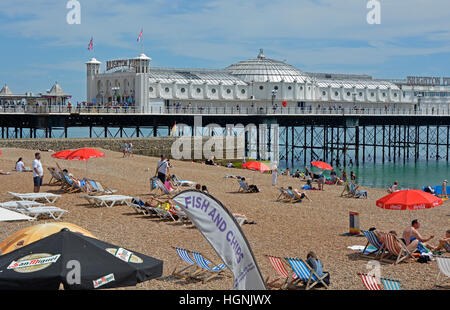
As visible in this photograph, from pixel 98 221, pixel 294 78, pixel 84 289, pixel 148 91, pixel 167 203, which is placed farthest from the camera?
pixel 294 78

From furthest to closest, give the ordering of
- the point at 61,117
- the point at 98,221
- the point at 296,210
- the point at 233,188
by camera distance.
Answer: the point at 61,117, the point at 233,188, the point at 296,210, the point at 98,221

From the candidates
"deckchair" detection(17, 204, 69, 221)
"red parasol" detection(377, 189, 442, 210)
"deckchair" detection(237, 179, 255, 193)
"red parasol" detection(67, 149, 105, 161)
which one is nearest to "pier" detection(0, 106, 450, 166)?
"red parasol" detection(67, 149, 105, 161)

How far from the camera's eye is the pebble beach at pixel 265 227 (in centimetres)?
920

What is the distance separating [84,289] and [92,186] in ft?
33.5

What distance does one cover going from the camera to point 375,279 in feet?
26.3

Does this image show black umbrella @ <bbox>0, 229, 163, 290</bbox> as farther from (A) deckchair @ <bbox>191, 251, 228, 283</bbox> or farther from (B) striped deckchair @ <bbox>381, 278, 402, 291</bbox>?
(B) striped deckchair @ <bbox>381, 278, 402, 291</bbox>

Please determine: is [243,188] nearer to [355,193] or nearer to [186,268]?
[355,193]

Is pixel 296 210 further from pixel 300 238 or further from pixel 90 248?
pixel 90 248

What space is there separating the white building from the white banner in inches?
1475

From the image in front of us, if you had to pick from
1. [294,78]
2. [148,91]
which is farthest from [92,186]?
[294,78]

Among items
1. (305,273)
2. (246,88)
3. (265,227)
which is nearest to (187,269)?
(305,273)

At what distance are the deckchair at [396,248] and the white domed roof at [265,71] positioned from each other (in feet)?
149

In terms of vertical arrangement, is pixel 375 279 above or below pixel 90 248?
below

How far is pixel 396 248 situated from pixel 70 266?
5.49m
